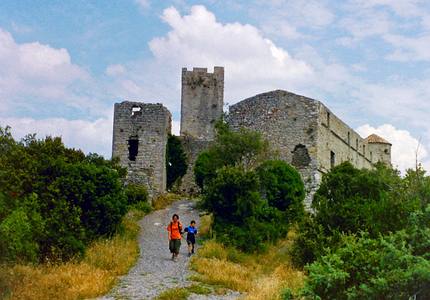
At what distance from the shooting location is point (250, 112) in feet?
125

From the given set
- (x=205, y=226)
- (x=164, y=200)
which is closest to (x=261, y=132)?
(x=164, y=200)

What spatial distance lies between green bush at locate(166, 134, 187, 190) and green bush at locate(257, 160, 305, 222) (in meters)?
10.0

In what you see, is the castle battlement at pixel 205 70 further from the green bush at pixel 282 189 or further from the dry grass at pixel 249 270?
the dry grass at pixel 249 270

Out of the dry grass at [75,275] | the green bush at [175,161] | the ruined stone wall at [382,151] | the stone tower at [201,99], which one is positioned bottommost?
the dry grass at [75,275]

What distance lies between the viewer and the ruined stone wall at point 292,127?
36.1 metres

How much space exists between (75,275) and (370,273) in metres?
9.36

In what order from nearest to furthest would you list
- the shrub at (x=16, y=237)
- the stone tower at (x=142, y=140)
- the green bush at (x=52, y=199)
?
the shrub at (x=16, y=237)
the green bush at (x=52, y=199)
the stone tower at (x=142, y=140)

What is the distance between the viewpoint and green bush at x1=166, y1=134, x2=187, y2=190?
4028 centimetres

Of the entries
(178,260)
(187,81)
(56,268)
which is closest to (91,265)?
(56,268)

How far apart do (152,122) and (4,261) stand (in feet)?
68.1

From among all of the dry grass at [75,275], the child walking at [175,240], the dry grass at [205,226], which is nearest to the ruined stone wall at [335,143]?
the dry grass at [205,226]

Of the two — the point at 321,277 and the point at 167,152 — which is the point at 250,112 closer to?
the point at 167,152

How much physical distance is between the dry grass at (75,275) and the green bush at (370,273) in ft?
23.8

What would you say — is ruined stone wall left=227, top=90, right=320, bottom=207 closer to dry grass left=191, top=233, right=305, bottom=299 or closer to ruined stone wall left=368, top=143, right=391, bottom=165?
dry grass left=191, top=233, right=305, bottom=299
